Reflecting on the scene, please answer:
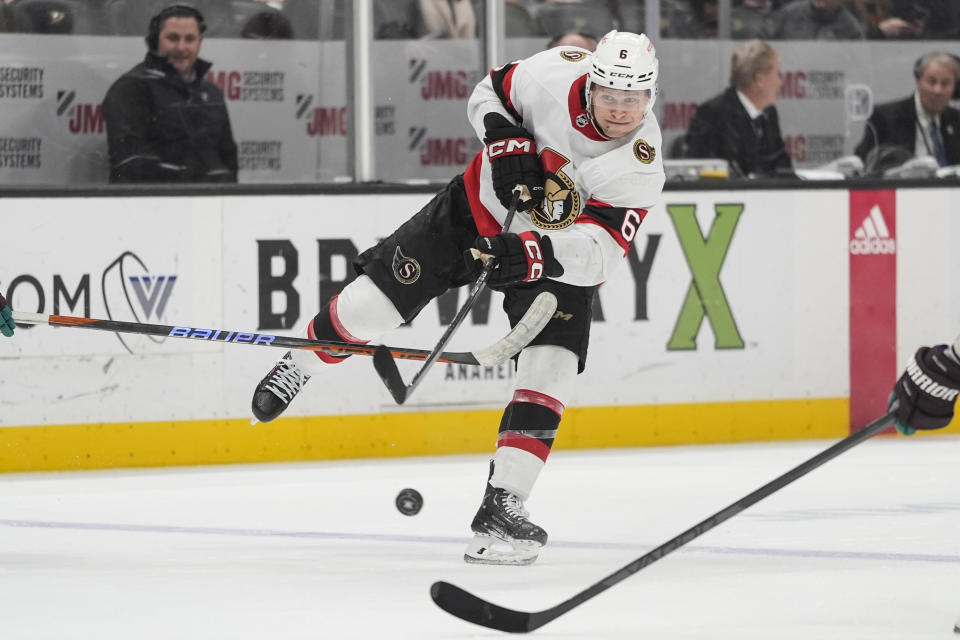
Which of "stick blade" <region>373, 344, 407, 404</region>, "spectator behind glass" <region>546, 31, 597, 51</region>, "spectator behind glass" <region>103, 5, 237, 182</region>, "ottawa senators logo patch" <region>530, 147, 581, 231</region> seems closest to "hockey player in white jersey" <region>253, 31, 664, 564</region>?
"ottawa senators logo patch" <region>530, 147, 581, 231</region>

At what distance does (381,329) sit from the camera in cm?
383

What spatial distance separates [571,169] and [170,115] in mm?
2115

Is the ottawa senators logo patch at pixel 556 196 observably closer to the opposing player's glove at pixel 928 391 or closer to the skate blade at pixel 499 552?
the skate blade at pixel 499 552

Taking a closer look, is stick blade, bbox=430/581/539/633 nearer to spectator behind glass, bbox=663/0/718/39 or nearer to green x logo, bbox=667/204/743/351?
green x logo, bbox=667/204/743/351

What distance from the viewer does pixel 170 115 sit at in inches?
206

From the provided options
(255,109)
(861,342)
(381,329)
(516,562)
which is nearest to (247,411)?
(255,109)

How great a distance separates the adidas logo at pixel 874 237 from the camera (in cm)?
576

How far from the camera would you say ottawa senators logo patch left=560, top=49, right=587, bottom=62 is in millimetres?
3693

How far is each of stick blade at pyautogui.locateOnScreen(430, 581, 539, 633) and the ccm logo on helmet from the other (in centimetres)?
119

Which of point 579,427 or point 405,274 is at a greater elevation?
point 405,274

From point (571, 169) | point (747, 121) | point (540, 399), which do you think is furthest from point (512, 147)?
point (747, 121)

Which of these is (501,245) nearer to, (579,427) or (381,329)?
(381,329)

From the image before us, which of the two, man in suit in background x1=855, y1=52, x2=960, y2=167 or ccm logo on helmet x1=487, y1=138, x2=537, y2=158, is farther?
man in suit in background x1=855, y1=52, x2=960, y2=167

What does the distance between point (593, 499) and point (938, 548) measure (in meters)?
1.12
